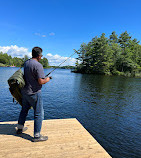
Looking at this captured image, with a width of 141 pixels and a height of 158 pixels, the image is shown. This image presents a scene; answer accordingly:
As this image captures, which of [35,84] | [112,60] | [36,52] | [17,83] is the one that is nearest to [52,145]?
[35,84]

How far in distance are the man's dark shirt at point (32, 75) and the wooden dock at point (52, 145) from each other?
1262 mm

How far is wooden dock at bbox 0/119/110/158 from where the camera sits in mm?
2920

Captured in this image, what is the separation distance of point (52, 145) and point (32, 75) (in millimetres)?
1751

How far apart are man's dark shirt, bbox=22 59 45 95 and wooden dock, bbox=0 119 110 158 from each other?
126 cm

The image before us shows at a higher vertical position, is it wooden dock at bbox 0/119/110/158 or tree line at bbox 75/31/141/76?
tree line at bbox 75/31/141/76

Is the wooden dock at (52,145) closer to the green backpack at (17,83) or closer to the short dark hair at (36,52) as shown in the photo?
the green backpack at (17,83)

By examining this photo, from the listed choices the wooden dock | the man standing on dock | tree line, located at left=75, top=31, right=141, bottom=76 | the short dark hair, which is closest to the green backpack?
the man standing on dock

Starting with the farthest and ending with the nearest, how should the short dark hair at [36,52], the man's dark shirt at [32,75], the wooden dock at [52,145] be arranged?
the short dark hair at [36,52]
the man's dark shirt at [32,75]
the wooden dock at [52,145]

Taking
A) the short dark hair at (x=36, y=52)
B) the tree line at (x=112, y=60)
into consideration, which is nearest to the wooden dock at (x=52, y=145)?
the short dark hair at (x=36, y=52)

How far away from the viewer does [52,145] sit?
327cm

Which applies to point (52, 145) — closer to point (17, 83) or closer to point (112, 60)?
point (17, 83)

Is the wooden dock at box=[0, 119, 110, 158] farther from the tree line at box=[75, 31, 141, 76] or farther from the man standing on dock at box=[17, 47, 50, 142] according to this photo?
the tree line at box=[75, 31, 141, 76]

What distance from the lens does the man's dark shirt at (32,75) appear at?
10.3 ft

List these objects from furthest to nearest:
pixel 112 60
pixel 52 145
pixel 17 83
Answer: pixel 112 60 < pixel 52 145 < pixel 17 83
